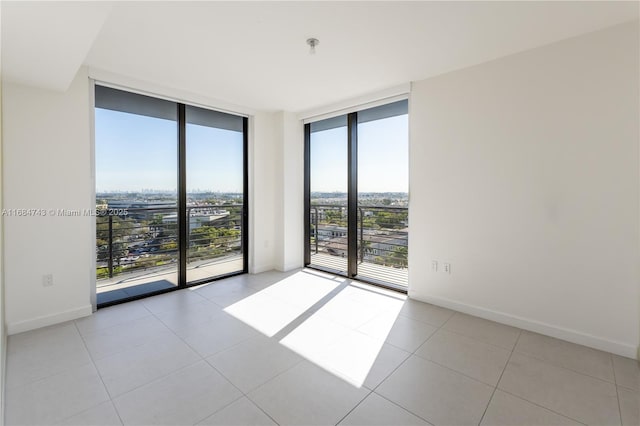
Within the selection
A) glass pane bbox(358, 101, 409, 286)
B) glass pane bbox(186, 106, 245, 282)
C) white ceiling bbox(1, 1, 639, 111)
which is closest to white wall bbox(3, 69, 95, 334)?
white ceiling bbox(1, 1, 639, 111)

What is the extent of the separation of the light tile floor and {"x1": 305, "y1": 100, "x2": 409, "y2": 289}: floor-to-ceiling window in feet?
3.45

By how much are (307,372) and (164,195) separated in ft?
8.73

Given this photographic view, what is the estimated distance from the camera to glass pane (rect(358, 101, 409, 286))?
3.61 meters

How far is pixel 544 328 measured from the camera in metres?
2.52

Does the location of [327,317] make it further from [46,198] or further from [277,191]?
[46,198]

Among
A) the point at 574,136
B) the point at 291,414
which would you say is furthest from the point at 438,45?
the point at 291,414

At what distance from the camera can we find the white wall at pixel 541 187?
2197mm

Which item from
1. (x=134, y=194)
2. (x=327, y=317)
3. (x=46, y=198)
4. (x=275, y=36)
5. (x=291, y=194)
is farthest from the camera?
(x=291, y=194)

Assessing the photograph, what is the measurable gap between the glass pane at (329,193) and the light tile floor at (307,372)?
1.47 metres

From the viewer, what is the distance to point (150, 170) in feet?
11.1

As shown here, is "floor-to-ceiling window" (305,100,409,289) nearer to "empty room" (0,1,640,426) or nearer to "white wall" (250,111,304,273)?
"empty room" (0,1,640,426)

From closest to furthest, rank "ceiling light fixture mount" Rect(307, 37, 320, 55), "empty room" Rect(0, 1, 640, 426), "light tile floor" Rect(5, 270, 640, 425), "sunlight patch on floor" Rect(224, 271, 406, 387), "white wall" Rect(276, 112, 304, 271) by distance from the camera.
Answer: "light tile floor" Rect(5, 270, 640, 425) < "empty room" Rect(0, 1, 640, 426) < "sunlight patch on floor" Rect(224, 271, 406, 387) < "ceiling light fixture mount" Rect(307, 37, 320, 55) < "white wall" Rect(276, 112, 304, 271)

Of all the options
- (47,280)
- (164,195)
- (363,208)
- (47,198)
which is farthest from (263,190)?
(47,280)

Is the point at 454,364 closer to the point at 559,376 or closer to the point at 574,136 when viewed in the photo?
the point at 559,376
